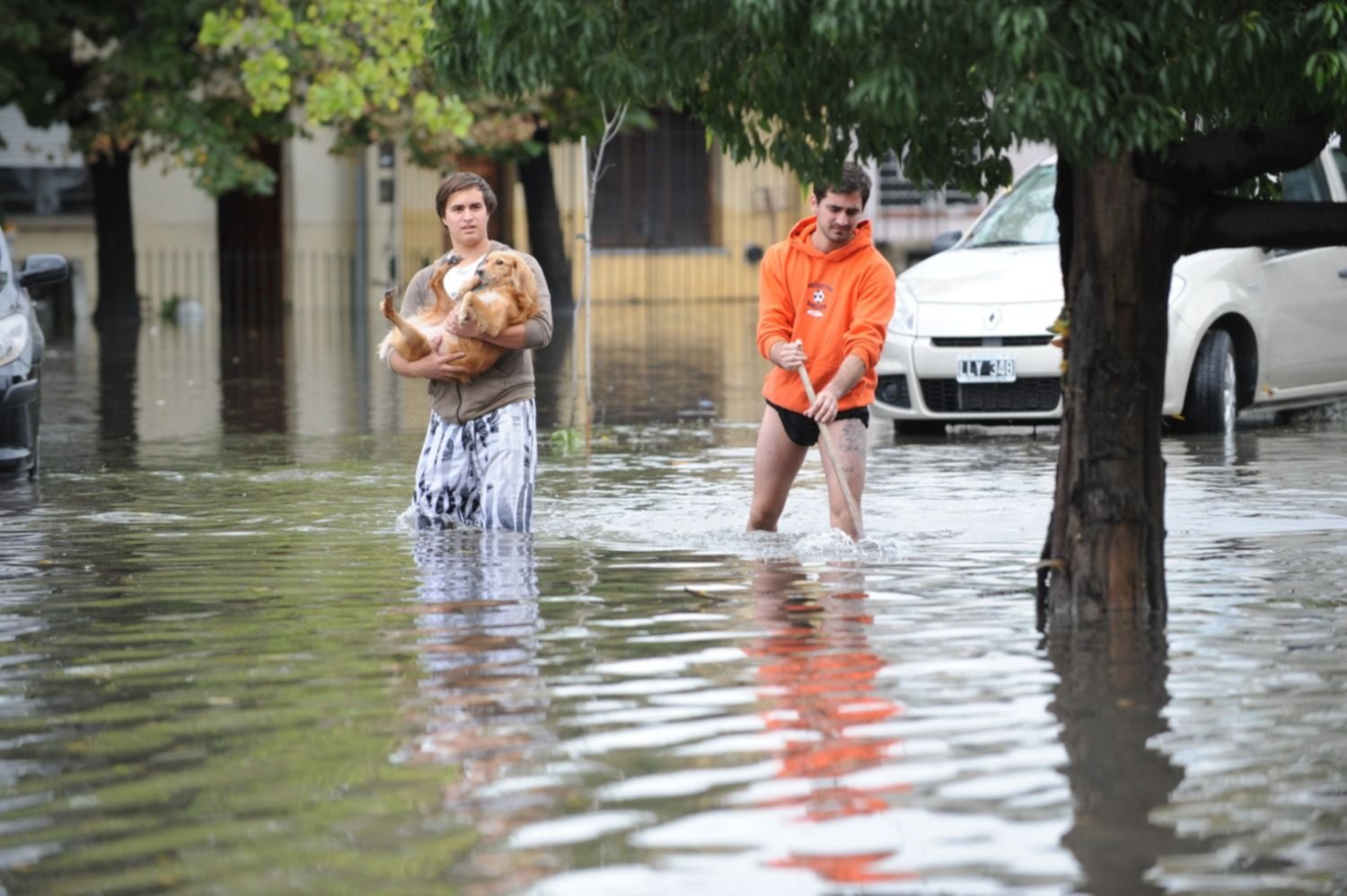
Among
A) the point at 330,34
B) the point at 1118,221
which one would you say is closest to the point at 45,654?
the point at 1118,221

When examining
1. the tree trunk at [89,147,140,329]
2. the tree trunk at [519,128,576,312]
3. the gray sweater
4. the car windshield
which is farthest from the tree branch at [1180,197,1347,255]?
the tree trunk at [519,128,576,312]

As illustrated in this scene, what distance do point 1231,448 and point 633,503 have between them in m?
4.12

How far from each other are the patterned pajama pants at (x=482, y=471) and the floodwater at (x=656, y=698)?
13 centimetres

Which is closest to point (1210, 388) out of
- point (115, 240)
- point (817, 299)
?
point (817, 299)

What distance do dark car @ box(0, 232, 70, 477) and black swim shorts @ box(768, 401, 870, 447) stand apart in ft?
16.9

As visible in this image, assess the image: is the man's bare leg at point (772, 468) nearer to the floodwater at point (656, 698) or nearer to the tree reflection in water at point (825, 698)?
the floodwater at point (656, 698)

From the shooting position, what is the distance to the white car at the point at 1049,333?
51.3 feet

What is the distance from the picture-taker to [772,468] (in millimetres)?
10219

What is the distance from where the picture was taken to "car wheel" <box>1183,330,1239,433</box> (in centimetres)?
1587

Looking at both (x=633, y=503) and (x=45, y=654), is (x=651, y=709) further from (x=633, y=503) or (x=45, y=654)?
(x=633, y=503)

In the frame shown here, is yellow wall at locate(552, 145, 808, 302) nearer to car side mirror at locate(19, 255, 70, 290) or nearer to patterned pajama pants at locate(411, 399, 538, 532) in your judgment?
car side mirror at locate(19, 255, 70, 290)

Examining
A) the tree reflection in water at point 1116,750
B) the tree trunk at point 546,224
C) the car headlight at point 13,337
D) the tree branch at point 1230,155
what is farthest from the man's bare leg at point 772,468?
the tree trunk at point 546,224

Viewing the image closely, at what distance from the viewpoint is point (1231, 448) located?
1484 cm

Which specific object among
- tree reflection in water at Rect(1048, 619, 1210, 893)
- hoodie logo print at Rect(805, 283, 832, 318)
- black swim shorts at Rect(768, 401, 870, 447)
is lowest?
tree reflection in water at Rect(1048, 619, 1210, 893)
